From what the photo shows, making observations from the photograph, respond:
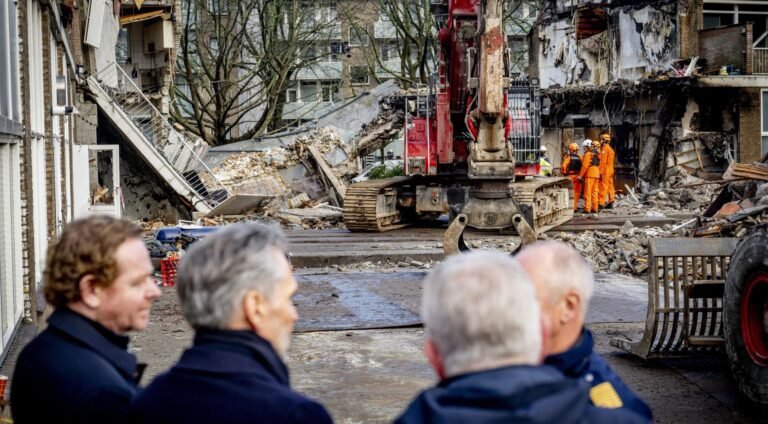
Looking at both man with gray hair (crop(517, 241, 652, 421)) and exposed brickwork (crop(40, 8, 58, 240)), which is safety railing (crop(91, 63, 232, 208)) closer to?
exposed brickwork (crop(40, 8, 58, 240))

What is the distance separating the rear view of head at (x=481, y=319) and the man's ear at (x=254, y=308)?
0.52m

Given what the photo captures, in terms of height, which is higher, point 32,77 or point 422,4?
point 422,4

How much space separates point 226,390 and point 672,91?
33673mm

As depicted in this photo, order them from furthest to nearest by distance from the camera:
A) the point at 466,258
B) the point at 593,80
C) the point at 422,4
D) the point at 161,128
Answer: the point at 422,4 → the point at 593,80 → the point at 161,128 → the point at 466,258

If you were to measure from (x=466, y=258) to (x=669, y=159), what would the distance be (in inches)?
1337

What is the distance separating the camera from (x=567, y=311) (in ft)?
11.6

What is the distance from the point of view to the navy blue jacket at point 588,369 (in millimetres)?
3570

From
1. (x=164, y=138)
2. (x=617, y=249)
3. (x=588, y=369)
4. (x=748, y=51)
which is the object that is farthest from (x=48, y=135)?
(x=748, y=51)

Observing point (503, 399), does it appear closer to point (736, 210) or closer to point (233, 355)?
point (233, 355)

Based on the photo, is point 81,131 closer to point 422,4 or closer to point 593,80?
point 593,80

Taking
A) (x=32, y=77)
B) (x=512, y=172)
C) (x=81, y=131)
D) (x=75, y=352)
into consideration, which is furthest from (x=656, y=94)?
(x=75, y=352)

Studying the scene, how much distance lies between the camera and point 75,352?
3414 millimetres

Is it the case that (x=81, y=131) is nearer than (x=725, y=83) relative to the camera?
Yes

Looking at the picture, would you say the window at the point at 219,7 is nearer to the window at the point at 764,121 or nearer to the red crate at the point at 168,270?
the window at the point at 764,121
